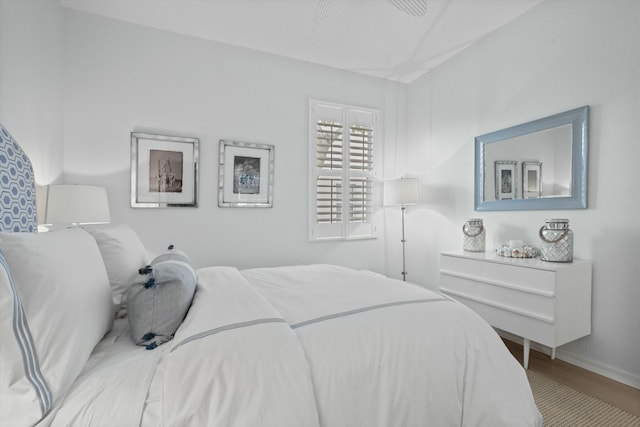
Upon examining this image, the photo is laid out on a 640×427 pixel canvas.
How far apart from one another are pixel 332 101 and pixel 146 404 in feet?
10.7

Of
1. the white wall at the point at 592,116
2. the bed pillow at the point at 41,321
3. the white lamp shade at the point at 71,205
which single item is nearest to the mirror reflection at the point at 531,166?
the white wall at the point at 592,116

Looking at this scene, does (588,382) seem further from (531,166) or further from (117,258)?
(117,258)

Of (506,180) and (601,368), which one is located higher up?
(506,180)

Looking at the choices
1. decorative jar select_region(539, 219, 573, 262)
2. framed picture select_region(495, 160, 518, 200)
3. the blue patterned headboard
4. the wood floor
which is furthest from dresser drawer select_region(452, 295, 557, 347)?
the blue patterned headboard

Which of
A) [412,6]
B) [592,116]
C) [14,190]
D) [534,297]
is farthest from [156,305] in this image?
[592,116]

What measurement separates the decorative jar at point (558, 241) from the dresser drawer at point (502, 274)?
24cm

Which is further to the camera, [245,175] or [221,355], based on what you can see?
[245,175]

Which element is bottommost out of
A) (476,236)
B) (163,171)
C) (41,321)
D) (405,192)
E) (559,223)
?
(41,321)

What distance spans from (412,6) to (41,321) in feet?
9.33

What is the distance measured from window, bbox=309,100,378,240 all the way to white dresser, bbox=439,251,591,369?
145 centimetres

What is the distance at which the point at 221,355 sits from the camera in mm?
903

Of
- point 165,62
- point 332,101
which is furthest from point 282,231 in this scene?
point 165,62

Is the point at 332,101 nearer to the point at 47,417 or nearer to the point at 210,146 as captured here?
the point at 210,146

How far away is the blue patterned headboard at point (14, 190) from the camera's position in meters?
1.21
